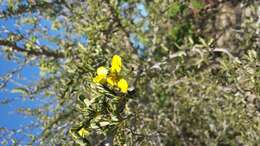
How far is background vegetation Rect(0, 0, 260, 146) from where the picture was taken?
2.52 m

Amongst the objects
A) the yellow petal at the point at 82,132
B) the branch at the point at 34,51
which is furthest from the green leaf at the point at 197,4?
the yellow petal at the point at 82,132

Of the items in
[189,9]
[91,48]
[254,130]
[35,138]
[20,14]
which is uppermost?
[189,9]

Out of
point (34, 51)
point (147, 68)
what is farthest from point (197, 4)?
point (147, 68)

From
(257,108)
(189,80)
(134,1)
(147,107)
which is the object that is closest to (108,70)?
(257,108)

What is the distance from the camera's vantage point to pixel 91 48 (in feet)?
10.1

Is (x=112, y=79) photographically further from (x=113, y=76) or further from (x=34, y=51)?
(x=34, y=51)

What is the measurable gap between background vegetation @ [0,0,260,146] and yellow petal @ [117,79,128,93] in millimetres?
38

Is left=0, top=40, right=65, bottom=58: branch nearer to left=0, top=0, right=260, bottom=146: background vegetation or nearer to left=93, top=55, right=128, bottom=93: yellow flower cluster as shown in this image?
left=0, top=0, right=260, bottom=146: background vegetation

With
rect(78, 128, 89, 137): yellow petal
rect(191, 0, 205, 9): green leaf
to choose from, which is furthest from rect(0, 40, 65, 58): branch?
rect(78, 128, 89, 137): yellow petal

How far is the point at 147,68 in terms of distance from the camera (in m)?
3.04

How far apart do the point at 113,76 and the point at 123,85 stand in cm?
4

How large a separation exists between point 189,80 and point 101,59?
0.86m

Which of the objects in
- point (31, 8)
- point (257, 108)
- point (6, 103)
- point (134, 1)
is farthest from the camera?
point (134, 1)

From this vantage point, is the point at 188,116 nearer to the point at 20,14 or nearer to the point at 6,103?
the point at 6,103
